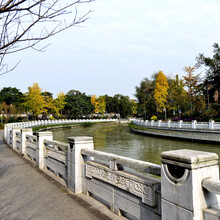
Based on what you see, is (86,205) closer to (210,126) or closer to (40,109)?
(210,126)

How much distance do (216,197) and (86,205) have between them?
2.83 m

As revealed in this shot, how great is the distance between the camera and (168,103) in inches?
1969

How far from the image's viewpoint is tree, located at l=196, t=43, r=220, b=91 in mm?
35094

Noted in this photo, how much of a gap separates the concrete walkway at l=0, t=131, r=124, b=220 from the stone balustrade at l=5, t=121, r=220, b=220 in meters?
0.30

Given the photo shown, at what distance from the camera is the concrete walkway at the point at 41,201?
4.24 metres

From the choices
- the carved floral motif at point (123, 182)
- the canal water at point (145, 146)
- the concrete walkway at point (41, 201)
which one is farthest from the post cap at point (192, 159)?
the canal water at point (145, 146)

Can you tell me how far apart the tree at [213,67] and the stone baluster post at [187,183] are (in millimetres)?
36099

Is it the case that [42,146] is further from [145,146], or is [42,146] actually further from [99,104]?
[99,104]

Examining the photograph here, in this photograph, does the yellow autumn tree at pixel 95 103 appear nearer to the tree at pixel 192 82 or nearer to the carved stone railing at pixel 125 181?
the tree at pixel 192 82

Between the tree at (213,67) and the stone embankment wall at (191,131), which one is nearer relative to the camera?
the stone embankment wall at (191,131)

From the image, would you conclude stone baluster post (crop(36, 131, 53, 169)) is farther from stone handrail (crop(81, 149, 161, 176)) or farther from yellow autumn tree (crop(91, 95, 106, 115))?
yellow autumn tree (crop(91, 95, 106, 115))

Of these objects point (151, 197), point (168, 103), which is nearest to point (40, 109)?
point (168, 103)

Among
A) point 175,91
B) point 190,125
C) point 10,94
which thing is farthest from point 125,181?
point 10,94

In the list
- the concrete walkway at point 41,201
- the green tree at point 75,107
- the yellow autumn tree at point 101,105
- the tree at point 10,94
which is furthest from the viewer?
the yellow autumn tree at point 101,105
